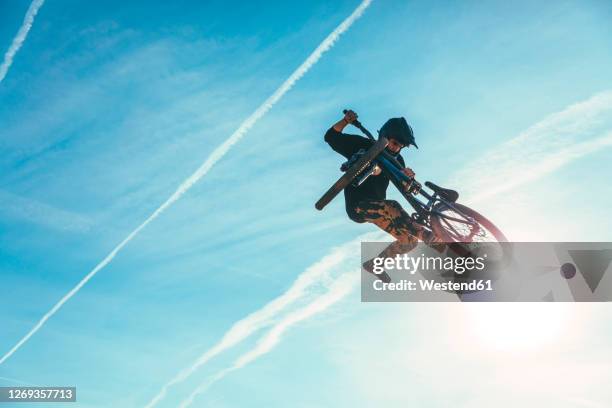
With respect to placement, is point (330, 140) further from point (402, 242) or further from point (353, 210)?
point (402, 242)

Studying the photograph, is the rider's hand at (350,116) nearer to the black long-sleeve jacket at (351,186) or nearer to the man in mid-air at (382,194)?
the man in mid-air at (382,194)

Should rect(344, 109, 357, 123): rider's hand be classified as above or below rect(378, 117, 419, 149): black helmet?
above

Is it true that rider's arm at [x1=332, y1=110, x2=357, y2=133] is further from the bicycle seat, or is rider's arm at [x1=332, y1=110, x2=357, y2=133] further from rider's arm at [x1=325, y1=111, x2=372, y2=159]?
the bicycle seat

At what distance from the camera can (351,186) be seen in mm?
10875

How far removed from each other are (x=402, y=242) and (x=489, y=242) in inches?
63.8

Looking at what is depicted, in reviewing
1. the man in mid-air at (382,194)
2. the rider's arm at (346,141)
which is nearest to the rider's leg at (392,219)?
the man in mid-air at (382,194)

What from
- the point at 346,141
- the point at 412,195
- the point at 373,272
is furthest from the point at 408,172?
the point at 373,272

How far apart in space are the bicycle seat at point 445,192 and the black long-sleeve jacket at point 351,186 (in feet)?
3.32

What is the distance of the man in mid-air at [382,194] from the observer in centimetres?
1069

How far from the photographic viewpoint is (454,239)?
33.9ft

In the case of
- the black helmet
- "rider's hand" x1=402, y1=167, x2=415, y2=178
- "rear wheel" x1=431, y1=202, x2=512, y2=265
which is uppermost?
the black helmet

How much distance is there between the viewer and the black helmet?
10.9 metres

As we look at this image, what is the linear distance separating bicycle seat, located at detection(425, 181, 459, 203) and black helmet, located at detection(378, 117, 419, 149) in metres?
1.02

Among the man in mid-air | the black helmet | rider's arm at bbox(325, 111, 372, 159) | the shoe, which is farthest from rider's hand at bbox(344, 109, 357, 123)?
the shoe
